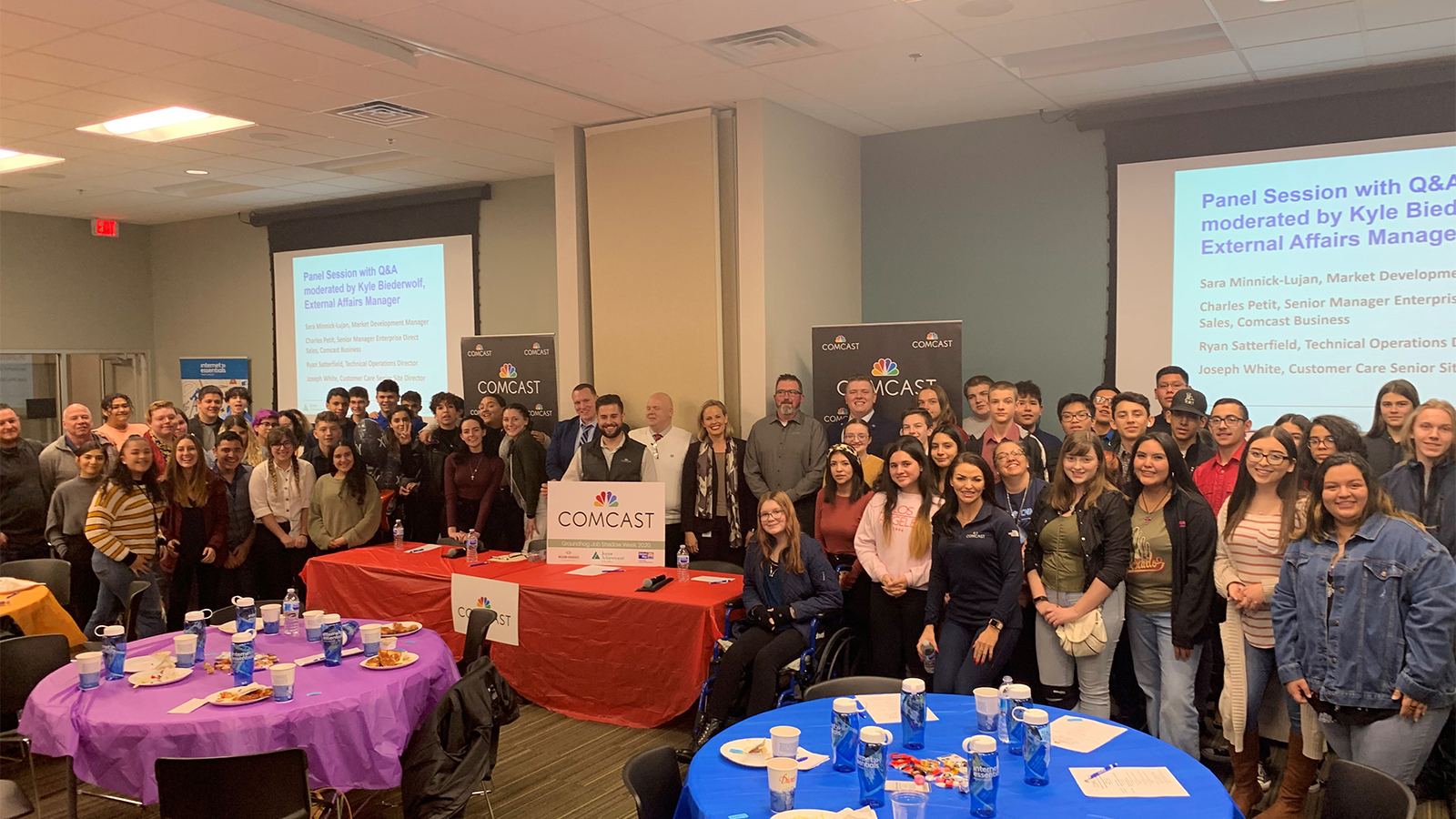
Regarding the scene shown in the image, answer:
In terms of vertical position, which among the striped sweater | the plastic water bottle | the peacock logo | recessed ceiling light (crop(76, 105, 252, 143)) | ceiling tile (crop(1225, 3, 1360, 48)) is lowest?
the plastic water bottle

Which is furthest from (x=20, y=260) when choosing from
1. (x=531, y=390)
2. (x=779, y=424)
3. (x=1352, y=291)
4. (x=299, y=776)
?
(x=1352, y=291)

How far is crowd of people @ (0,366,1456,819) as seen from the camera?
340 centimetres

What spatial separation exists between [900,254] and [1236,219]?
2494 mm

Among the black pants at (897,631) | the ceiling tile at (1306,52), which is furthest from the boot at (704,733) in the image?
the ceiling tile at (1306,52)

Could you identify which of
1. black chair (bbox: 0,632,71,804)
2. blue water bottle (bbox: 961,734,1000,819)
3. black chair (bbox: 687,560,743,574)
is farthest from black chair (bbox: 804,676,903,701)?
black chair (bbox: 0,632,71,804)

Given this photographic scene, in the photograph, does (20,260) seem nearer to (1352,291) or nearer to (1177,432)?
(1177,432)

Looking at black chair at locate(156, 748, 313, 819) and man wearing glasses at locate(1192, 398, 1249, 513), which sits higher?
man wearing glasses at locate(1192, 398, 1249, 513)

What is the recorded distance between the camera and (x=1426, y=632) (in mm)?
3223

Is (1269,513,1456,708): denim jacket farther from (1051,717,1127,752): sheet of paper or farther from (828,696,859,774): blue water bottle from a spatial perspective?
(828,696,859,774): blue water bottle

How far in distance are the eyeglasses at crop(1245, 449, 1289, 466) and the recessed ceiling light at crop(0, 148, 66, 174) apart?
936cm

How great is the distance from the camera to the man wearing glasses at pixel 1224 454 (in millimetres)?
4730

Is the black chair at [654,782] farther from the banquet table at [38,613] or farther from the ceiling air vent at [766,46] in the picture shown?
the ceiling air vent at [766,46]

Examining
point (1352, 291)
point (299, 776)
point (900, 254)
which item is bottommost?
point (299, 776)

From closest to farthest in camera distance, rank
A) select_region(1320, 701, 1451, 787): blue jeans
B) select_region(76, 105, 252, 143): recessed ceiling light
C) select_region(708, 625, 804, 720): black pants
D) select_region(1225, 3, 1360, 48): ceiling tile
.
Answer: select_region(1320, 701, 1451, 787): blue jeans < select_region(708, 625, 804, 720): black pants < select_region(1225, 3, 1360, 48): ceiling tile < select_region(76, 105, 252, 143): recessed ceiling light
